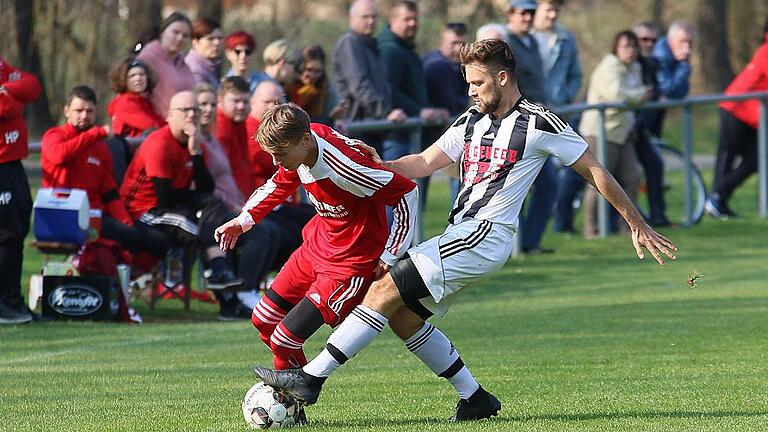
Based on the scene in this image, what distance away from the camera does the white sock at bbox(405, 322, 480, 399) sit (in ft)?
22.9

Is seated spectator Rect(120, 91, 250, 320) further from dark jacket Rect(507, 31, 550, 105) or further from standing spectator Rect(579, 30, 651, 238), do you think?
standing spectator Rect(579, 30, 651, 238)

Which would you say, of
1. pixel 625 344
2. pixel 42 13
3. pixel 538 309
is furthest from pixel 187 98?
pixel 42 13

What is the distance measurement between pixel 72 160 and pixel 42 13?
35.2 feet

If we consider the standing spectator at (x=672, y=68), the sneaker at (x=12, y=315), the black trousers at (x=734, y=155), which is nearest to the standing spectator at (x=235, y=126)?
the sneaker at (x=12, y=315)

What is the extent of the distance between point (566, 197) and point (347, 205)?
10888mm

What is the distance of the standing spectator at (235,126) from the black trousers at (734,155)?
335 inches

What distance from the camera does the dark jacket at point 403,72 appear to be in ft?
47.8

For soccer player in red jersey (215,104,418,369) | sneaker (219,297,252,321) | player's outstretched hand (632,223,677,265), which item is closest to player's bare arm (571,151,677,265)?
player's outstretched hand (632,223,677,265)

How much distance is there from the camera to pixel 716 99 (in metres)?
18.6

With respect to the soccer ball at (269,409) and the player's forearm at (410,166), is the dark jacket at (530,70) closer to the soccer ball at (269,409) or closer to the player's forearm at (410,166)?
the player's forearm at (410,166)

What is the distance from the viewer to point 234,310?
12.1 meters

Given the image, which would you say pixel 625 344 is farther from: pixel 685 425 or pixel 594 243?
pixel 594 243

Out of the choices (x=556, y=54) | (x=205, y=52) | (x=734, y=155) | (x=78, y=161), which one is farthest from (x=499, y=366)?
(x=734, y=155)

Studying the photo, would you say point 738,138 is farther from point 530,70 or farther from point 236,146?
point 236,146
